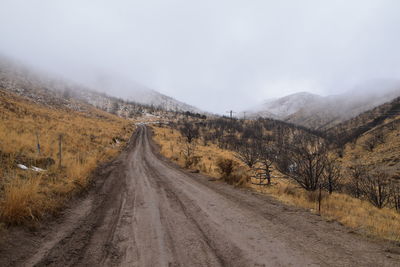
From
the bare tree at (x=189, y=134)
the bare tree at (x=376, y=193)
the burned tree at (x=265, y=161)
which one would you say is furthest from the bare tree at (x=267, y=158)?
the bare tree at (x=189, y=134)

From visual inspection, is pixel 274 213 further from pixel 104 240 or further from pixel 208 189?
pixel 104 240

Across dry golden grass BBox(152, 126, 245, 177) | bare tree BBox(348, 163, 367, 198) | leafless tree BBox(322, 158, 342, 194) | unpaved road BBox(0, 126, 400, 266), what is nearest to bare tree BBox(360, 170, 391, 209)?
bare tree BBox(348, 163, 367, 198)

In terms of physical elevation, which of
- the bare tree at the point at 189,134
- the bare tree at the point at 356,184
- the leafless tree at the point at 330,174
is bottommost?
the bare tree at the point at 356,184

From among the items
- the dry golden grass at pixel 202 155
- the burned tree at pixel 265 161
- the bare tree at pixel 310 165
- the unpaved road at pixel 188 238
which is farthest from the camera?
the dry golden grass at pixel 202 155

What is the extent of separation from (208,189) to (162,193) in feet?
6.75

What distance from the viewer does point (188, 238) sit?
378cm

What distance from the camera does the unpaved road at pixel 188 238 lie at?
306 cm

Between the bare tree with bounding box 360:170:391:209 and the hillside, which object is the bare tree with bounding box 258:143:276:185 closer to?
the bare tree with bounding box 360:170:391:209

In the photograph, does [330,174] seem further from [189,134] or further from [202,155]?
[189,134]

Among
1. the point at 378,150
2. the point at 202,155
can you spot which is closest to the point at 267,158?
the point at 202,155

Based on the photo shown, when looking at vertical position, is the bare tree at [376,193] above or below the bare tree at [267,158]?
below

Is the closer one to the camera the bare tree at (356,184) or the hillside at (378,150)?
the bare tree at (356,184)

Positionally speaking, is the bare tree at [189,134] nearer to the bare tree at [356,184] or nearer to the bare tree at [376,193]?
the bare tree at [356,184]

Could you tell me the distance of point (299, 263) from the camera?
3.03 m
